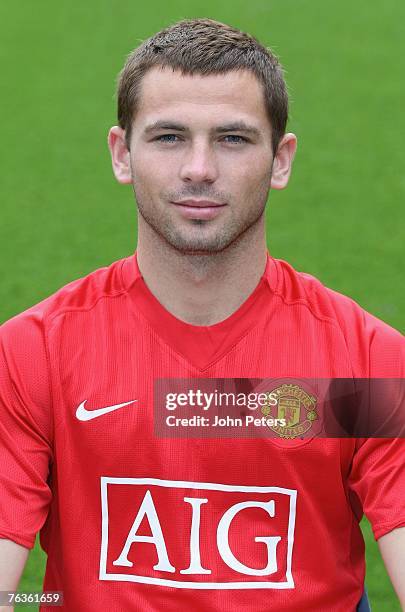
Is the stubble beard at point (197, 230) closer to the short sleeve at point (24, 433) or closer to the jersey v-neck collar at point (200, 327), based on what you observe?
the jersey v-neck collar at point (200, 327)

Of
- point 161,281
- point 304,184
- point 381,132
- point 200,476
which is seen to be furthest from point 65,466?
point 381,132

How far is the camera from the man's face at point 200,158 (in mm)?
2188

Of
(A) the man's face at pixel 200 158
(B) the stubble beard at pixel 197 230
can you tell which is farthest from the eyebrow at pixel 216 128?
(B) the stubble beard at pixel 197 230

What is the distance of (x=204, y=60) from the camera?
2.22 m

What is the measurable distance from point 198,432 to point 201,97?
25.4 inches

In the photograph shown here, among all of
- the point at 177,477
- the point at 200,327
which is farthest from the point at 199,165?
the point at 177,477

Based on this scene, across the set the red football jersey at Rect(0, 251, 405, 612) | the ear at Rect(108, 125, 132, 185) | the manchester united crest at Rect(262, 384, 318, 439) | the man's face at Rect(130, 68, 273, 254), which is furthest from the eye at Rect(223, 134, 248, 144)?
the manchester united crest at Rect(262, 384, 318, 439)

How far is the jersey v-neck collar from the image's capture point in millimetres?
2330

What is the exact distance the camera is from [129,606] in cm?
224

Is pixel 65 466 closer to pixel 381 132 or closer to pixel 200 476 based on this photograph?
pixel 200 476

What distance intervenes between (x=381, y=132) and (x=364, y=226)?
1.60 m

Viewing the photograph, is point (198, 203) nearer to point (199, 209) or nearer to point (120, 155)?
point (199, 209)

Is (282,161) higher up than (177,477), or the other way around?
(282,161)

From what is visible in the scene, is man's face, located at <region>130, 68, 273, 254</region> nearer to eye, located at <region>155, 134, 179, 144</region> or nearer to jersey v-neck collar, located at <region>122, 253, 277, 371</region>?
eye, located at <region>155, 134, 179, 144</region>
